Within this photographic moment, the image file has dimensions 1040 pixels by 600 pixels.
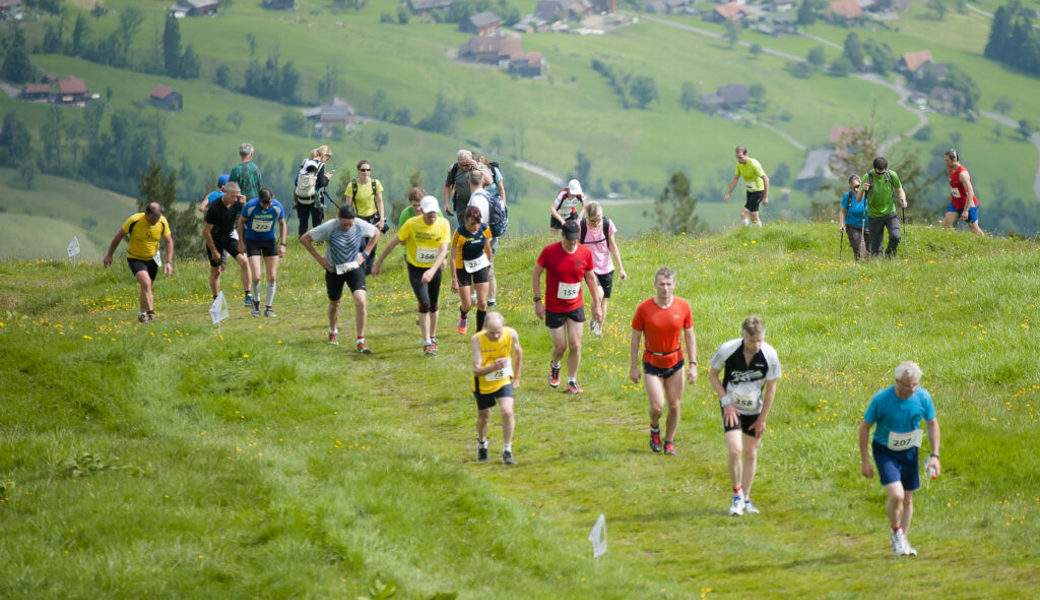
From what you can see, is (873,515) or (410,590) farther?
(873,515)

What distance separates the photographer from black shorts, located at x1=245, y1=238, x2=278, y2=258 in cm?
1977

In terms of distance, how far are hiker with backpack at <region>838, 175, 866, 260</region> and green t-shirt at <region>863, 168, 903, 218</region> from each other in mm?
445

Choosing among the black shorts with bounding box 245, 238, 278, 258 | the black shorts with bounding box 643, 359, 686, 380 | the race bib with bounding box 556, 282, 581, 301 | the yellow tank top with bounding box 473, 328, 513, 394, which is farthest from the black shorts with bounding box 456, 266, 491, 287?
the black shorts with bounding box 643, 359, 686, 380

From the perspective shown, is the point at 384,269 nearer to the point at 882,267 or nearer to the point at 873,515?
the point at 882,267

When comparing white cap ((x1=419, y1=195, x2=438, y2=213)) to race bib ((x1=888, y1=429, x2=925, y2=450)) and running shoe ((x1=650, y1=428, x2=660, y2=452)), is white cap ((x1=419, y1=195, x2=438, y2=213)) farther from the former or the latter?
race bib ((x1=888, y1=429, x2=925, y2=450))

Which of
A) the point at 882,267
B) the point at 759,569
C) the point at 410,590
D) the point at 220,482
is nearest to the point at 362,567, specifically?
the point at 410,590

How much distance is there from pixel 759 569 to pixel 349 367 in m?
8.98

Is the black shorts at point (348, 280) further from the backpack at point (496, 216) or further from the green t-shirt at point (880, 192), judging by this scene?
the green t-shirt at point (880, 192)

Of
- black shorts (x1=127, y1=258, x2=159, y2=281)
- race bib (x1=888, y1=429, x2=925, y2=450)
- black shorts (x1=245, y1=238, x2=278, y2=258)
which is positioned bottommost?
black shorts (x1=127, y1=258, x2=159, y2=281)

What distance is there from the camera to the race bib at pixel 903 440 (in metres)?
10.5

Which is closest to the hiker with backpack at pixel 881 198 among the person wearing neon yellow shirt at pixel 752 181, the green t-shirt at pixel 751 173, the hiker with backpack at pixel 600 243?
the person wearing neon yellow shirt at pixel 752 181

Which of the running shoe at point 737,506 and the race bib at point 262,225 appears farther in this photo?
the race bib at point 262,225

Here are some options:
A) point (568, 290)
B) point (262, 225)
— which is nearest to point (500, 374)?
point (568, 290)

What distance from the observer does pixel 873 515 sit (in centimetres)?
1180
